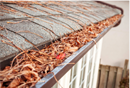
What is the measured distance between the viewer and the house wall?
8344 mm

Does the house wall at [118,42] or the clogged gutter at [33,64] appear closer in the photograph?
the clogged gutter at [33,64]

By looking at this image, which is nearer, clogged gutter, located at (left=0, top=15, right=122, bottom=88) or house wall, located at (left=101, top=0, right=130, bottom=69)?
clogged gutter, located at (left=0, top=15, right=122, bottom=88)

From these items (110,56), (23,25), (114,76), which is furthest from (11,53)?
(110,56)

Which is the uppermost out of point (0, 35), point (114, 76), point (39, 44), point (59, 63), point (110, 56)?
point (0, 35)

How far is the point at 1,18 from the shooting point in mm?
1318

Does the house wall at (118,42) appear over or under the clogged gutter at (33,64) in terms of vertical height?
under

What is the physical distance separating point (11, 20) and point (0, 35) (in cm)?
37

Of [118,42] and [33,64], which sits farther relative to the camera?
[118,42]

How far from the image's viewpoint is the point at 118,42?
856 centimetres

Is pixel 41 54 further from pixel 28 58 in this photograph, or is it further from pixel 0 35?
pixel 0 35

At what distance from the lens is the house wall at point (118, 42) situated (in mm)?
8344

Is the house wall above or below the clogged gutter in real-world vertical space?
below

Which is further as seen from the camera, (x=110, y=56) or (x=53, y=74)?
(x=110, y=56)

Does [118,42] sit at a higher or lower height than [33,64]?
lower
